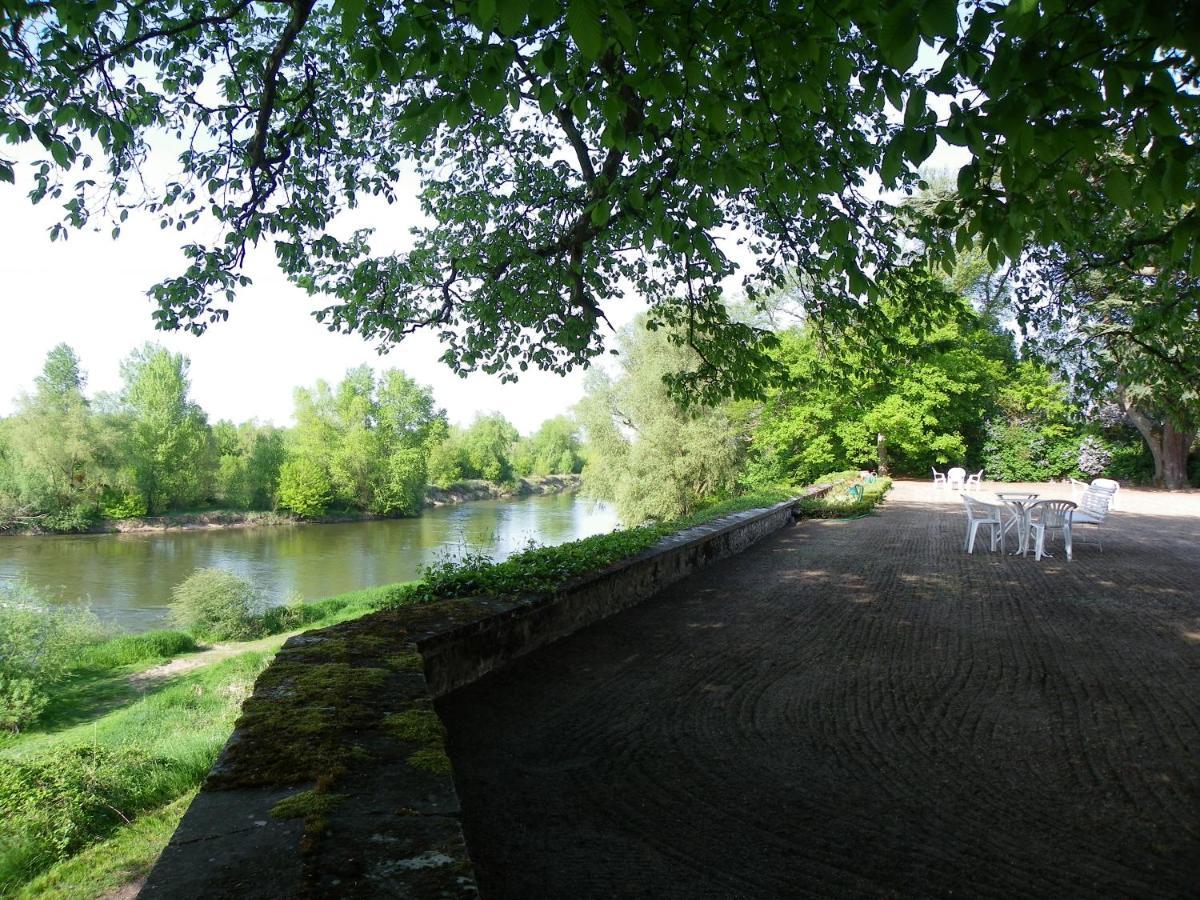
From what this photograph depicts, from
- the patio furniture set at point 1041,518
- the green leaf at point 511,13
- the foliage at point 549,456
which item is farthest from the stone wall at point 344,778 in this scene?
the foliage at point 549,456

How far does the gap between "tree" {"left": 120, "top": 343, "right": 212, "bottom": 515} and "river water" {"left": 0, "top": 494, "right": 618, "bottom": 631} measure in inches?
194

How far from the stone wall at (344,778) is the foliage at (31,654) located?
12.8 metres

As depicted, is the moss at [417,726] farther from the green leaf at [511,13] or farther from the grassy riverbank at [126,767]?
the green leaf at [511,13]

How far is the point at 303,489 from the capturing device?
4941 centimetres

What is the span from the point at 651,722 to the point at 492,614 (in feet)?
→ 4.16

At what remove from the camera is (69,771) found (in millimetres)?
6027

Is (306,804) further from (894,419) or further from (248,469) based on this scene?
(248,469)

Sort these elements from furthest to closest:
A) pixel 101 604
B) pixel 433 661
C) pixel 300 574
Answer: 1. pixel 300 574
2. pixel 101 604
3. pixel 433 661

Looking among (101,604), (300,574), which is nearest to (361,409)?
(300,574)

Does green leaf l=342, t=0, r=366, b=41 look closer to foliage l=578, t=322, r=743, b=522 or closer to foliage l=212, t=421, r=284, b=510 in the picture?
foliage l=578, t=322, r=743, b=522

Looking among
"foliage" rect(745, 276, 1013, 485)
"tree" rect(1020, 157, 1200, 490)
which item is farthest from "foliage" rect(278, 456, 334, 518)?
"tree" rect(1020, 157, 1200, 490)

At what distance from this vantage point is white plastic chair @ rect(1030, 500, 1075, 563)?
32.9ft

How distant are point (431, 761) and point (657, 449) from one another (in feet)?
77.8

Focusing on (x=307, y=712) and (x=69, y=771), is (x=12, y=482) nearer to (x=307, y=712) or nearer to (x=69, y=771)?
(x=69, y=771)
